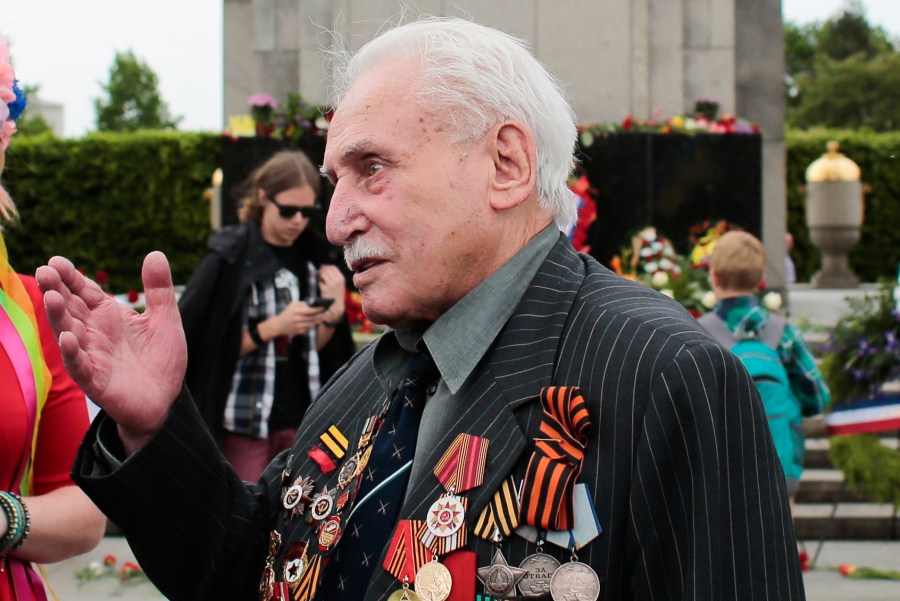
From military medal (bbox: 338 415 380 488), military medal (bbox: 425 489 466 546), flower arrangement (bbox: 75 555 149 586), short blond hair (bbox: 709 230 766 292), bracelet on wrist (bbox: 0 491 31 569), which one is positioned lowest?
flower arrangement (bbox: 75 555 149 586)

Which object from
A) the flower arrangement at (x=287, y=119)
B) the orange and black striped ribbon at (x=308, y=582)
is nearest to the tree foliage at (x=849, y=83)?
the flower arrangement at (x=287, y=119)

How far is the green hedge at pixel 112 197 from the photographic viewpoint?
19172mm

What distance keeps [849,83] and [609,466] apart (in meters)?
58.9

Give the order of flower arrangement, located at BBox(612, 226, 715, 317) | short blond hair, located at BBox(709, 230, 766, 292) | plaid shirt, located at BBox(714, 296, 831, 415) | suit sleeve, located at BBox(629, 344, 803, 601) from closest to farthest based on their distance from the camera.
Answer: suit sleeve, located at BBox(629, 344, 803, 601), plaid shirt, located at BBox(714, 296, 831, 415), short blond hair, located at BBox(709, 230, 766, 292), flower arrangement, located at BBox(612, 226, 715, 317)

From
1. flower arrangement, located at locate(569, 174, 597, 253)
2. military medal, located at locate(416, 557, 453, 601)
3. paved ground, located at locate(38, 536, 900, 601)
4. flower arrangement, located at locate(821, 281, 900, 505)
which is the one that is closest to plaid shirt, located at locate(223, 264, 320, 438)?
paved ground, located at locate(38, 536, 900, 601)

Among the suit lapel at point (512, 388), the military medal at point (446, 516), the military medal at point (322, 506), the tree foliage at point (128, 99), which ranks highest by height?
the tree foliage at point (128, 99)

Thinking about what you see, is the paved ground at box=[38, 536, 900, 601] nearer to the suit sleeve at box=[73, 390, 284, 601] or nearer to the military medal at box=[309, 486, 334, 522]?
the suit sleeve at box=[73, 390, 284, 601]

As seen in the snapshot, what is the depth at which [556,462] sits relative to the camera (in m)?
1.59

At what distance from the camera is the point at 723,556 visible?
58.8 inches

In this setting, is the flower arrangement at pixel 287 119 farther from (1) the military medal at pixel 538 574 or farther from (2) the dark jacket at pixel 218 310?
(1) the military medal at pixel 538 574

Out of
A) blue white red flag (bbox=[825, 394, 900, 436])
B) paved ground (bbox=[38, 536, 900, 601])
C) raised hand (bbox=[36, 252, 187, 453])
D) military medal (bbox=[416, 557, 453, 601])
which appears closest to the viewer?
military medal (bbox=[416, 557, 453, 601])

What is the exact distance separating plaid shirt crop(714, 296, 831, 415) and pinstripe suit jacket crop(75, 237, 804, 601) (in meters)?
3.56

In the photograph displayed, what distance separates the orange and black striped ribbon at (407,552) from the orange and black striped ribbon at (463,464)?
7 centimetres

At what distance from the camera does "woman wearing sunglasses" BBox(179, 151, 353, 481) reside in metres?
4.93
